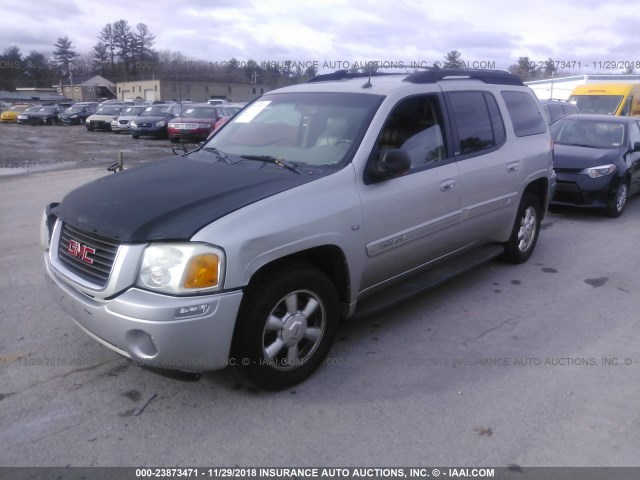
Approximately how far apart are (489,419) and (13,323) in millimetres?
3606

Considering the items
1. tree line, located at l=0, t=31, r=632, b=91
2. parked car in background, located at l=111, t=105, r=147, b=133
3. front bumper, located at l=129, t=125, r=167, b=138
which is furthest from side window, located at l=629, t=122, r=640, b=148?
tree line, located at l=0, t=31, r=632, b=91

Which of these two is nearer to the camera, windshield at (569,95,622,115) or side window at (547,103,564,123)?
side window at (547,103,564,123)

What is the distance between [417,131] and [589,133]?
22.1ft

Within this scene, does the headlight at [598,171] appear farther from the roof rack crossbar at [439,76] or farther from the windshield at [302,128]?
the windshield at [302,128]

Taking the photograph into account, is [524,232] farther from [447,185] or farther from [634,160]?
[634,160]

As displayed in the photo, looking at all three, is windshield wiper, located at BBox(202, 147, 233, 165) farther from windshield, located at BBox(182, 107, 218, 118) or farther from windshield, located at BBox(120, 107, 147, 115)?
windshield, located at BBox(120, 107, 147, 115)

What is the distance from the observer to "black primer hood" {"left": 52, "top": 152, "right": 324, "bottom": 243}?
3.04 m

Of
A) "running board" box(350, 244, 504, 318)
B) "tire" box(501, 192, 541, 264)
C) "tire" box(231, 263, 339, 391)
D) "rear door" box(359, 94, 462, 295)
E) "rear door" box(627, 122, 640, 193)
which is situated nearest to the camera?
"tire" box(231, 263, 339, 391)

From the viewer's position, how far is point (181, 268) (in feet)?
9.58

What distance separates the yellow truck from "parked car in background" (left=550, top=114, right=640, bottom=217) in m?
8.67

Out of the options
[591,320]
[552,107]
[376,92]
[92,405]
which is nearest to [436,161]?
[376,92]

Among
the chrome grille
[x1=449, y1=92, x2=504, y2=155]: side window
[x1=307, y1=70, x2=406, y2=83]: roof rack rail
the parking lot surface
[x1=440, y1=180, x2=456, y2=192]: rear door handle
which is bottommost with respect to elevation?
the parking lot surface

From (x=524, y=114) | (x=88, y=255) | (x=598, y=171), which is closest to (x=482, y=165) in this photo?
(x=524, y=114)

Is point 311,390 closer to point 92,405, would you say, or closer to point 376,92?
point 92,405
